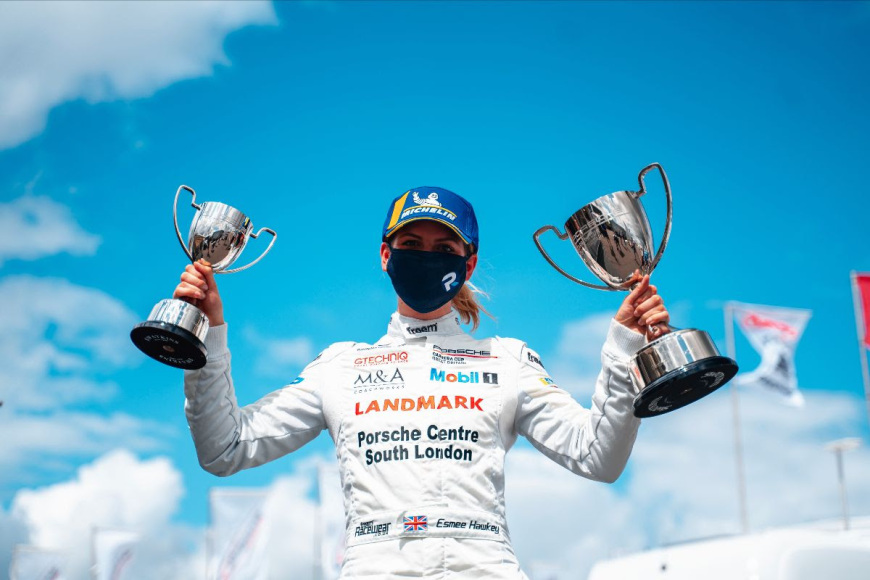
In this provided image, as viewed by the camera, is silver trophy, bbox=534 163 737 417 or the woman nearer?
silver trophy, bbox=534 163 737 417

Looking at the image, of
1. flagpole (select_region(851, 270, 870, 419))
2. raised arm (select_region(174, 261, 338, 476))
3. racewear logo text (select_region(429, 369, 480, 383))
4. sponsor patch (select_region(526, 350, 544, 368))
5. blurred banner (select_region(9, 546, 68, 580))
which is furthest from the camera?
blurred banner (select_region(9, 546, 68, 580))

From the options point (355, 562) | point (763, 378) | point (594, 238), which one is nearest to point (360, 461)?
point (355, 562)

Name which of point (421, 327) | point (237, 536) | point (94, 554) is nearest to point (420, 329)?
point (421, 327)

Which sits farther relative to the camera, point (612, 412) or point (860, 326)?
point (860, 326)

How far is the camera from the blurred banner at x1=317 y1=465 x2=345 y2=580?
1759 cm

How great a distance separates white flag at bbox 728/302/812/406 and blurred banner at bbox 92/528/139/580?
623 inches

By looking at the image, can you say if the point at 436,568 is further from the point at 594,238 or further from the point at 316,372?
the point at 594,238

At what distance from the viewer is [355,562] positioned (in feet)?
9.47

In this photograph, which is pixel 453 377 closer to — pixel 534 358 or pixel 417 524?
pixel 534 358

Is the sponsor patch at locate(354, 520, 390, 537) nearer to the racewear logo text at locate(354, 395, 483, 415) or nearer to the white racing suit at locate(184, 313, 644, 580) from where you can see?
the white racing suit at locate(184, 313, 644, 580)

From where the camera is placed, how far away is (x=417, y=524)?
286 cm

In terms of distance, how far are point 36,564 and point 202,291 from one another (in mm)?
24862

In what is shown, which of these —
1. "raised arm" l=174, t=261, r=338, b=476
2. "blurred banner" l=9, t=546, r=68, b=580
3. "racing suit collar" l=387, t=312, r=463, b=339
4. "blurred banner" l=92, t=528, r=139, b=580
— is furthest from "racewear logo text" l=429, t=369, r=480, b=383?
"blurred banner" l=9, t=546, r=68, b=580

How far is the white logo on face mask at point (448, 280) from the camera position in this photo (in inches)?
133
